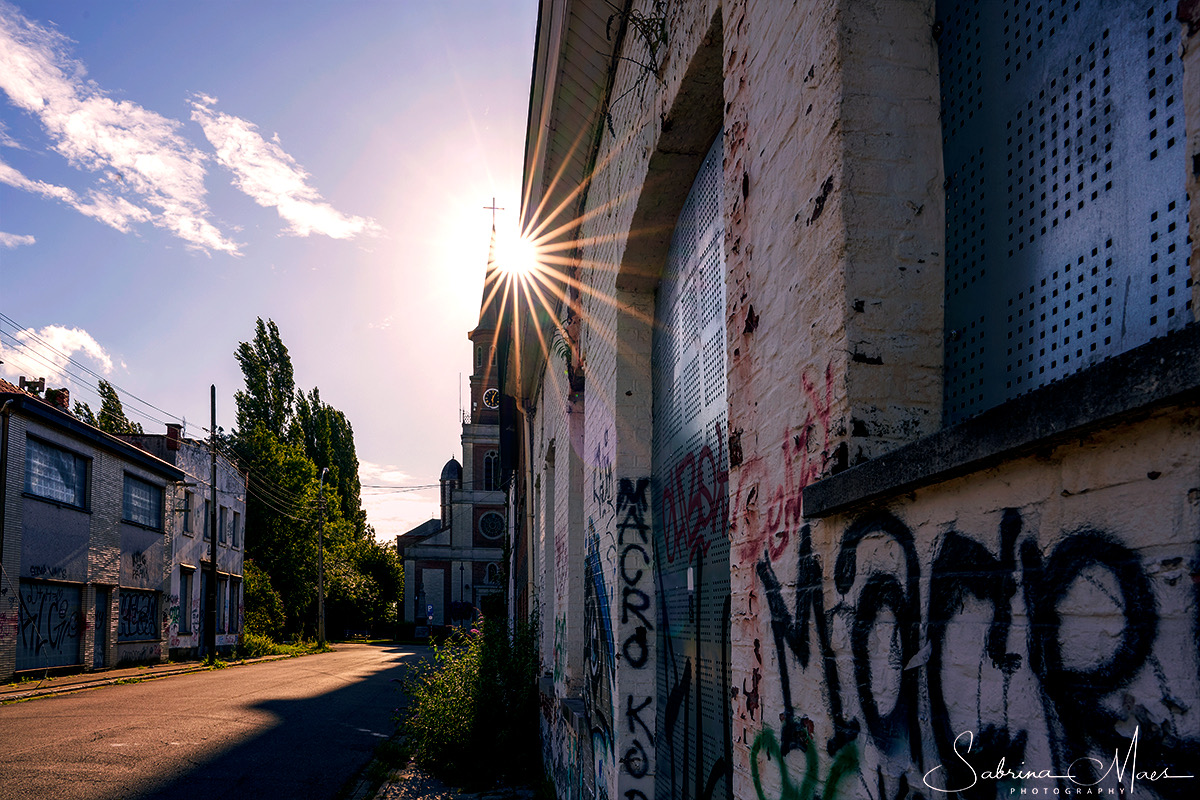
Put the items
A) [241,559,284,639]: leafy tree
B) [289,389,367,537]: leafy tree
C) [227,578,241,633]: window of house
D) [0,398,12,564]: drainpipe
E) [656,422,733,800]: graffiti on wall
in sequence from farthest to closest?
[289,389,367,537]: leafy tree < [241,559,284,639]: leafy tree < [227,578,241,633]: window of house < [0,398,12,564]: drainpipe < [656,422,733,800]: graffiti on wall

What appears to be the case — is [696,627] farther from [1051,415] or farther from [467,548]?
[467,548]

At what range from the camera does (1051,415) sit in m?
1.15

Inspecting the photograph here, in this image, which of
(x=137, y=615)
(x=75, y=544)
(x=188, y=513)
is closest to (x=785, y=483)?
(x=75, y=544)

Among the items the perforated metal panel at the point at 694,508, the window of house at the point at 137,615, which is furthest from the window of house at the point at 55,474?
the perforated metal panel at the point at 694,508

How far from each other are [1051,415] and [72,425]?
22.7 metres

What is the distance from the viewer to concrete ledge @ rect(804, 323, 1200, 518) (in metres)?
0.96

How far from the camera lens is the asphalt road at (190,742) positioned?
22.1 ft

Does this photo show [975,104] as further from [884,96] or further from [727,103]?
[727,103]

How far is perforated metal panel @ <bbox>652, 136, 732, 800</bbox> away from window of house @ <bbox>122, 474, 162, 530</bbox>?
23218mm

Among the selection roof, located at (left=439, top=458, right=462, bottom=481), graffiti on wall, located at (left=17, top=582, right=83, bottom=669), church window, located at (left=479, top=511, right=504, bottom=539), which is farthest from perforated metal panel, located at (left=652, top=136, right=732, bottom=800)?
roof, located at (left=439, top=458, right=462, bottom=481)

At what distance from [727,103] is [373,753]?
8388mm

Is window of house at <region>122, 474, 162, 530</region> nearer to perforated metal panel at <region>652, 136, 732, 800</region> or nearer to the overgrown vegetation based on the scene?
the overgrown vegetation

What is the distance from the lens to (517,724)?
8164 mm

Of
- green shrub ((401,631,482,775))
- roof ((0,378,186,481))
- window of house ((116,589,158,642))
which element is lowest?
window of house ((116,589,158,642))
